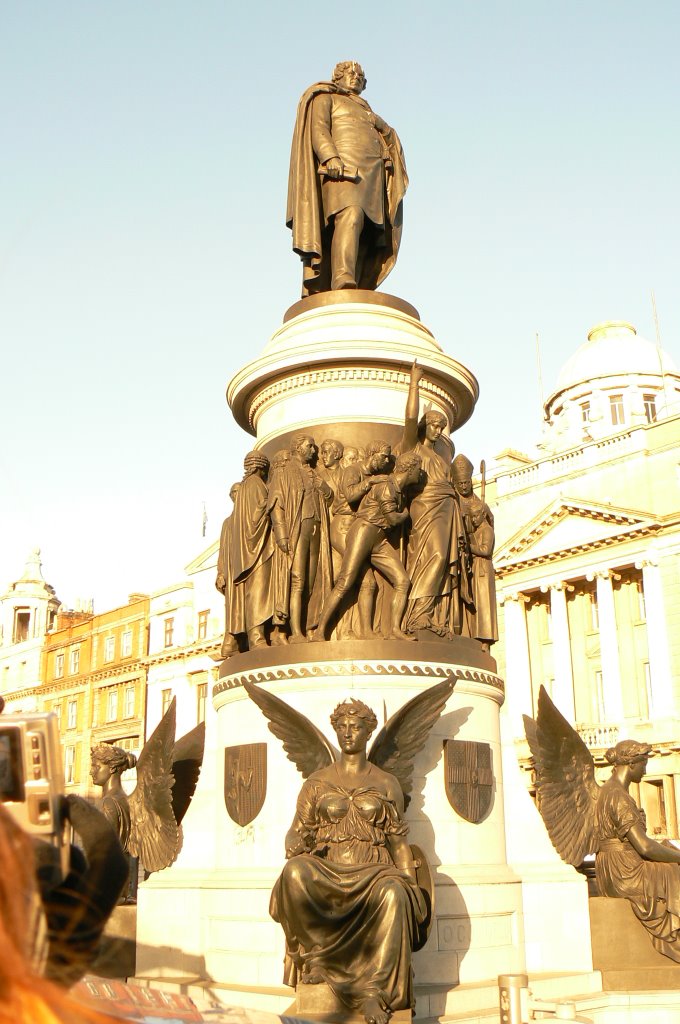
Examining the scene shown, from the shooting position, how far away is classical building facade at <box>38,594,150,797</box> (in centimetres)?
6156

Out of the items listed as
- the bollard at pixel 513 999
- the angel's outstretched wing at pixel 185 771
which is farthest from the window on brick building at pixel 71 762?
the bollard at pixel 513 999

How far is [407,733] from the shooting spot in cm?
930

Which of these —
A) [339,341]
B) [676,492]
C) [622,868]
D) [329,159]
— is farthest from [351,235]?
[676,492]

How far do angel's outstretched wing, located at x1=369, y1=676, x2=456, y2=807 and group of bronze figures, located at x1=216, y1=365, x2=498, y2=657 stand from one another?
1.00m

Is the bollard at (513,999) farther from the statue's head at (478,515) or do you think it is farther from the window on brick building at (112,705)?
the window on brick building at (112,705)

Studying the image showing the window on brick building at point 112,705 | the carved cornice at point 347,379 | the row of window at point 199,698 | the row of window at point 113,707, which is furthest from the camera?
the window on brick building at point 112,705

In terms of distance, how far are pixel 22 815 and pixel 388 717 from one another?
8080mm

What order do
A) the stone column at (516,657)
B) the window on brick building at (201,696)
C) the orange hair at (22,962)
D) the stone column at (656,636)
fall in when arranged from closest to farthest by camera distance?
the orange hair at (22,962) < the stone column at (656,636) < the stone column at (516,657) < the window on brick building at (201,696)

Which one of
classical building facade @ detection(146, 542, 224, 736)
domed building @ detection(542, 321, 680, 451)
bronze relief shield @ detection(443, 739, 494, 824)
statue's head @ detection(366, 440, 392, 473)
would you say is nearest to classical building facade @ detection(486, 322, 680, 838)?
classical building facade @ detection(146, 542, 224, 736)

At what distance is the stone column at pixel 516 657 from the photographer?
165 feet

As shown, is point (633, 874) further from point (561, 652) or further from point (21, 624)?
point (21, 624)

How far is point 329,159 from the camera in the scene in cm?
1302

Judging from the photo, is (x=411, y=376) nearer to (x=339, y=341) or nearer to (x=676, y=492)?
(x=339, y=341)

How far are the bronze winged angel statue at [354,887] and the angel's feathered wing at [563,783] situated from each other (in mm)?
2698
